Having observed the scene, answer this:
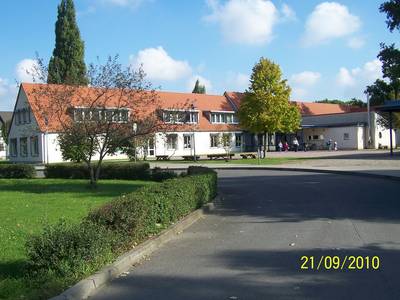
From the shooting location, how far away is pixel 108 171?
2470cm

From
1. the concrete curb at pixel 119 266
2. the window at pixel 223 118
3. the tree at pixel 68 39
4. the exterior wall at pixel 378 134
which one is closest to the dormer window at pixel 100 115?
the concrete curb at pixel 119 266

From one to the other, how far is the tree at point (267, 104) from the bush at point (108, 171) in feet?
76.7

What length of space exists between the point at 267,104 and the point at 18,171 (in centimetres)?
2615

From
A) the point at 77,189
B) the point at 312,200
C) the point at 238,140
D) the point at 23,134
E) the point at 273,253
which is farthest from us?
the point at 238,140

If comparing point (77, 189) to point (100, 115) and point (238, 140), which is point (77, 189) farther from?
point (238, 140)

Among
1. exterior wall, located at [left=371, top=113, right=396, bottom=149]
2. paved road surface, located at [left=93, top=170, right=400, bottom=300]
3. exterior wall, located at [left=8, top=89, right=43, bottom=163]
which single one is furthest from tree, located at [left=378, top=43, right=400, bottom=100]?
exterior wall, located at [left=371, top=113, right=396, bottom=149]

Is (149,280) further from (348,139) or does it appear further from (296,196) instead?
(348,139)

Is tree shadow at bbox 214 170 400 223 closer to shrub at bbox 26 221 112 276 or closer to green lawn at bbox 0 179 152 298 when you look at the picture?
green lawn at bbox 0 179 152 298

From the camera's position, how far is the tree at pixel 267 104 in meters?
46.2

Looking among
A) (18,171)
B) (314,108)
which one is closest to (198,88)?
(314,108)

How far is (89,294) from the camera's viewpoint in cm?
601

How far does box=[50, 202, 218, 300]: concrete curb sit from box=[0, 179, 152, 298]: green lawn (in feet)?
2.74

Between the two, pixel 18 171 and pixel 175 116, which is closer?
pixel 175 116

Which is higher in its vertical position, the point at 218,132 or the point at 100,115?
the point at 218,132
